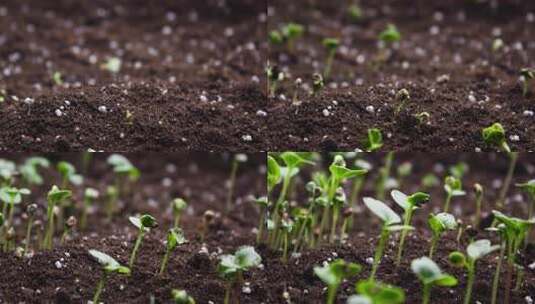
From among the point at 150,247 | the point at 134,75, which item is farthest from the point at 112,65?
the point at 150,247

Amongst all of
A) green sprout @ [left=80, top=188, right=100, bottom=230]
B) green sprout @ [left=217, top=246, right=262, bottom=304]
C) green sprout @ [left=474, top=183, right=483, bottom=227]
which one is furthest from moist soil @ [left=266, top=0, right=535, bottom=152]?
green sprout @ [left=80, top=188, right=100, bottom=230]

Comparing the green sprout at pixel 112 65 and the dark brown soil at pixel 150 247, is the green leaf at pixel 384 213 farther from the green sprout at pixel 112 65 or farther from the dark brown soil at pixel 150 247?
the green sprout at pixel 112 65

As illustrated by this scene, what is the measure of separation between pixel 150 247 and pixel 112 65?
0.76 m

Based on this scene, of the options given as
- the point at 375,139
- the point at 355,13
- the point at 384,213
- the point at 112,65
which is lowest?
the point at 384,213

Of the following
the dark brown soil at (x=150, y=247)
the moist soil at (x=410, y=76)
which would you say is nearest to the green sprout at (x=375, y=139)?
the moist soil at (x=410, y=76)

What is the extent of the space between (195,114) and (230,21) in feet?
2.79

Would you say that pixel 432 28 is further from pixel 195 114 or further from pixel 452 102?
pixel 195 114

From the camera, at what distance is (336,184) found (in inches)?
61.7

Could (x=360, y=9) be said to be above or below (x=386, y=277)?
above

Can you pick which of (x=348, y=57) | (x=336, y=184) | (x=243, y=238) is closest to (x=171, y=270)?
(x=243, y=238)

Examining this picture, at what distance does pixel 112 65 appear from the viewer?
214 centimetres

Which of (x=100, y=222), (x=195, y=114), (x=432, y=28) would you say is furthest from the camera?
(x=432, y=28)

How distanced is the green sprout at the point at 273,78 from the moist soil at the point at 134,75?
1.5 inches

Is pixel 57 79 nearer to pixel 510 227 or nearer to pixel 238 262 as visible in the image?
pixel 238 262
